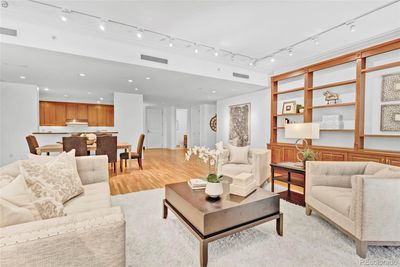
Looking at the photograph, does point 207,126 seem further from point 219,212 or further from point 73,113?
point 219,212

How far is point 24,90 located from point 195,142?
7331 millimetres

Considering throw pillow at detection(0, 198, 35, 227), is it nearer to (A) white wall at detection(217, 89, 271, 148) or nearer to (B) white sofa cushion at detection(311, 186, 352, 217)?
(B) white sofa cushion at detection(311, 186, 352, 217)

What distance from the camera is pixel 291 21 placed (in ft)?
9.46

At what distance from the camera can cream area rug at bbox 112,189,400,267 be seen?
158cm

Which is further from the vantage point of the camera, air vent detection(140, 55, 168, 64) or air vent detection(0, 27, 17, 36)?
air vent detection(140, 55, 168, 64)

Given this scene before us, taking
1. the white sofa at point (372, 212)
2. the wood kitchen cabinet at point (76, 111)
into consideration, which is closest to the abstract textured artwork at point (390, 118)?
the white sofa at point (372, 212)

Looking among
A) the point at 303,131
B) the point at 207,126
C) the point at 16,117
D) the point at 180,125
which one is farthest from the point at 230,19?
the point at 180,125

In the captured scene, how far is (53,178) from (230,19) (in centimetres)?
302

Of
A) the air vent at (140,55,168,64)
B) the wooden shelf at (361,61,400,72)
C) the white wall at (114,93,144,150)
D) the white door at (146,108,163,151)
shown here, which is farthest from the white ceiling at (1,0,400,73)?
the white door at (146,108,163,151)

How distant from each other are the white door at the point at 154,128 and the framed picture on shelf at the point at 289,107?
7373 millimetres

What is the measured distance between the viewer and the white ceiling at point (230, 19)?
98.7 inches

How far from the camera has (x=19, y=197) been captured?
1.05 meters

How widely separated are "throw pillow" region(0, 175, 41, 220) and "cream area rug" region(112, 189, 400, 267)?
0.91 metres

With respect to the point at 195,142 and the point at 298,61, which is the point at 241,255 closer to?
the point at 298,61
